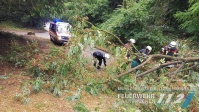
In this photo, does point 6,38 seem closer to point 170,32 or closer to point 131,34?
point 131,34

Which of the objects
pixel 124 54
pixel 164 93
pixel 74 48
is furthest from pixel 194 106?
pixel 74 48

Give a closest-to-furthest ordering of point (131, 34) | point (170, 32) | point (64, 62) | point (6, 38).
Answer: point (64, 62) → point (6, 38) → point (170, 32) → point (131, 34)

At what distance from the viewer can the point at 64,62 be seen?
265 inches

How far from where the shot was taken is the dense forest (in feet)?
16.6

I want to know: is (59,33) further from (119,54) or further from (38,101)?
(119,54)

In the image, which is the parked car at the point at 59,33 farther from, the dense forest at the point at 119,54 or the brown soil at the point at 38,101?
the brown soil at the point at 38,101

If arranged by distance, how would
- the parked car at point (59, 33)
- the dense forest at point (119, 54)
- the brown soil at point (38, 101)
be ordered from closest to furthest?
the dense forest at point (119, 54), the brown soil at point (38, 101), the parked car at point (59, 33)

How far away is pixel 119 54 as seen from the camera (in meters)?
5.59

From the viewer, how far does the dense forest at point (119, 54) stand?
16.6 feet

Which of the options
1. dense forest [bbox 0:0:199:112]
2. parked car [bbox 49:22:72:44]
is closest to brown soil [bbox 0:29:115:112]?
dense forest [bbox 0:0:199:112]

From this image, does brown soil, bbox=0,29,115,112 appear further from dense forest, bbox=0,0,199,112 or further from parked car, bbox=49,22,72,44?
parked car, bbox=49,22,72,44

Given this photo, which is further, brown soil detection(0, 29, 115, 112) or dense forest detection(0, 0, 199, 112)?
brown soil detection(0, 29, 115, 112)

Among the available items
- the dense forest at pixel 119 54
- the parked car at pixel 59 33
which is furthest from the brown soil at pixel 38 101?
the parked car at pixel 59 33

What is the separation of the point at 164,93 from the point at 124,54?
1.22 meters
